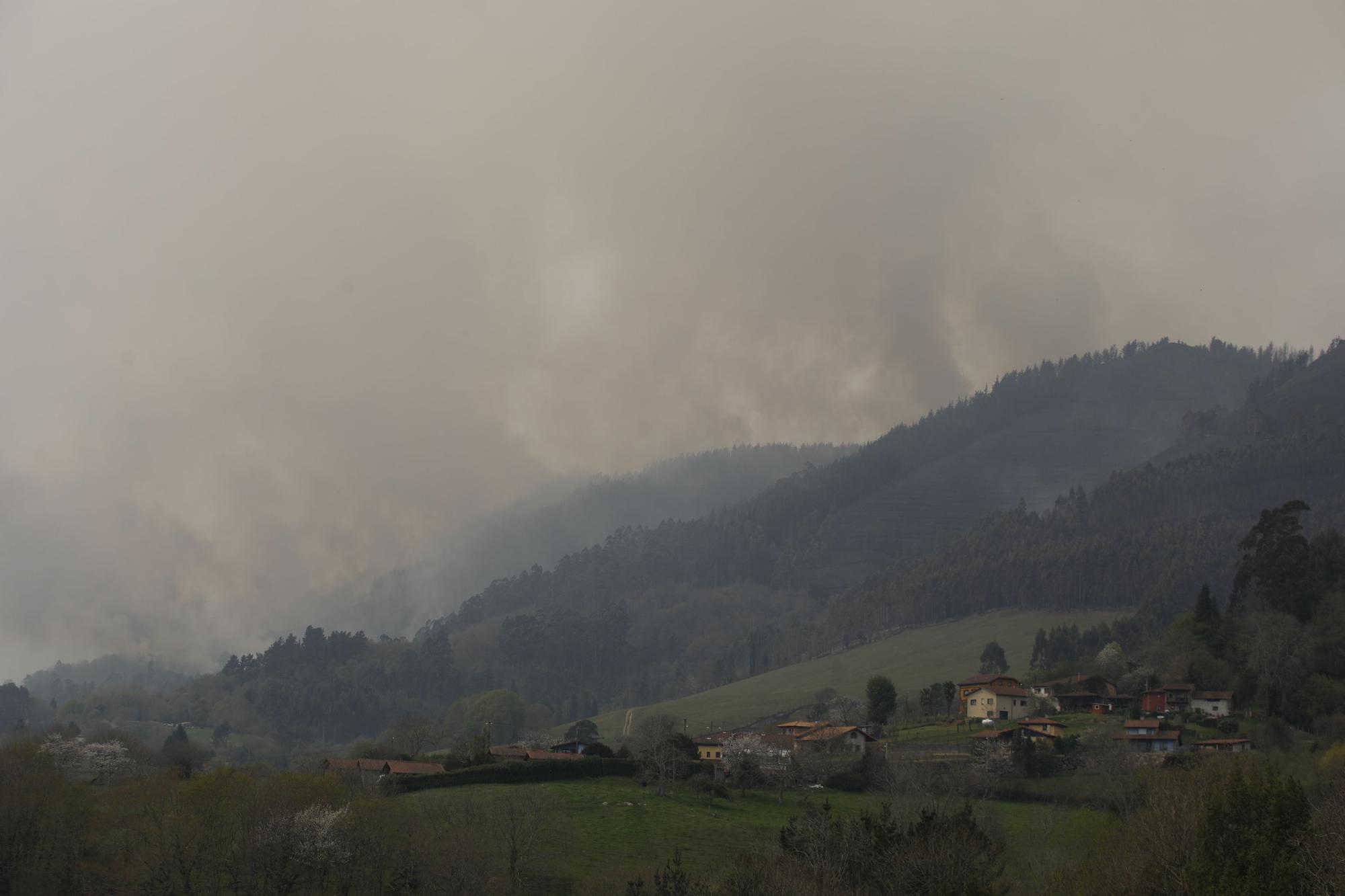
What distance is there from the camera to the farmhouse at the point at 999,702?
5079 inches

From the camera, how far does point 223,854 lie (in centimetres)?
7181

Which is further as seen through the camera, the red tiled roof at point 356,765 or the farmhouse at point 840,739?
the farmhouse at point 840,739

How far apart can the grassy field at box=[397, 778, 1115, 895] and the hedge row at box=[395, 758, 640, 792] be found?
1489 millimetres

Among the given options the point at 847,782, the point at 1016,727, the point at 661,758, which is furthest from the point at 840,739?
the point at 661,758

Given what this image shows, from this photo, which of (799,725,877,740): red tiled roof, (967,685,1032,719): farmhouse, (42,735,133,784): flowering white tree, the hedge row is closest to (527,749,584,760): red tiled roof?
the hedge row

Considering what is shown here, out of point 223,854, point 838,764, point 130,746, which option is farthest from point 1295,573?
point 130,746

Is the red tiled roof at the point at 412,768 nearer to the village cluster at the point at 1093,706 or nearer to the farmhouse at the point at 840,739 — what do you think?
the farmhouse at the point at 840,739

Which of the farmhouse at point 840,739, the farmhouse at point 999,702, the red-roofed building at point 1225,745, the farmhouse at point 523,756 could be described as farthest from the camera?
the farmhouse at point 999,702

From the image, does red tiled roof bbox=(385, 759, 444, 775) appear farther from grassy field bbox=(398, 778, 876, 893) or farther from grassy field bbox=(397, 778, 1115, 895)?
grassy field bbox=(397, 778, 1115, 895)

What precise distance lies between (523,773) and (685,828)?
833 inches

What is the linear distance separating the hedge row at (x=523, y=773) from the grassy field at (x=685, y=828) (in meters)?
1.49

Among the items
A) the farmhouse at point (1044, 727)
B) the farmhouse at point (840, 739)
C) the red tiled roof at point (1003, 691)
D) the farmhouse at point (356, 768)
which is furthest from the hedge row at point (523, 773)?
the red tiled roof at point (1003, 691)

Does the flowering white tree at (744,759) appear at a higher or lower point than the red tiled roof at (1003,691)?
lower

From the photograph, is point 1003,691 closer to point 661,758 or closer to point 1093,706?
point 1093,706
